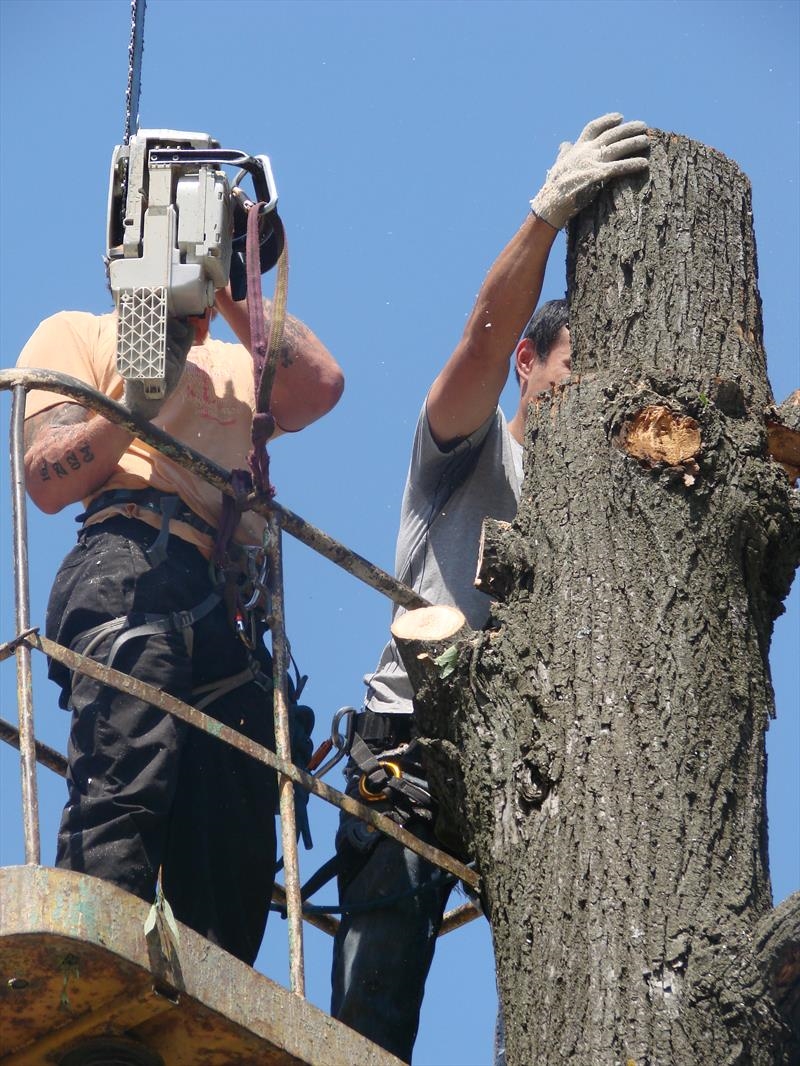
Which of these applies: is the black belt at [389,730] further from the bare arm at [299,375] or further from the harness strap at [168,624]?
the bare arm at [299,375]

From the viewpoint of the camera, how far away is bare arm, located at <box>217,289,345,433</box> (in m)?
4.81

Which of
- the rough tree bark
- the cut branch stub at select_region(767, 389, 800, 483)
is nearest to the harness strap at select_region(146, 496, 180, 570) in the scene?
the rough tree bark

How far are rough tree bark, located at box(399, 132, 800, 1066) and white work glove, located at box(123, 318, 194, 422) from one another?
2.53ft

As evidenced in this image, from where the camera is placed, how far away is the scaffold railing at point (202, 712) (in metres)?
3.25

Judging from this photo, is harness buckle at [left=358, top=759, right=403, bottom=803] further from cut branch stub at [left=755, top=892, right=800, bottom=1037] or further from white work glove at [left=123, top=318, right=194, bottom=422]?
cut branch stub at [left=755, top=892, right=800, bottom=1037]

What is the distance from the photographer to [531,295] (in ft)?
14.7

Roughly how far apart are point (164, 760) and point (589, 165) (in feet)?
5.68

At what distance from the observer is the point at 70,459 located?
14.2 ft

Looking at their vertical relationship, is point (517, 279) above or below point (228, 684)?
above

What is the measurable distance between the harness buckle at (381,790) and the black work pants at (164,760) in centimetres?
24

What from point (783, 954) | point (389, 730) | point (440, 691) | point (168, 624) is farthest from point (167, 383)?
point (783, 954)

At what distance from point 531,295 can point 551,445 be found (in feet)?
2.88

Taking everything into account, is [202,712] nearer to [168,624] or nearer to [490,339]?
[168,624]

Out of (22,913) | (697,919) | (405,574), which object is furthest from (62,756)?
(697,919)
